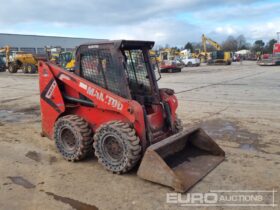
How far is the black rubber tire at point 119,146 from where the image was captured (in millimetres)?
4725

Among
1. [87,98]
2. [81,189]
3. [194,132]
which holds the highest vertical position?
[87,98]

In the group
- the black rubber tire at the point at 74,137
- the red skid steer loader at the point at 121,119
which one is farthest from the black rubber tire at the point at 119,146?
the black rubber tire at the point at 74,137

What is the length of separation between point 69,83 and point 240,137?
388 centimetres

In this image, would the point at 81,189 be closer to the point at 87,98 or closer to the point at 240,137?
the point at 87,98

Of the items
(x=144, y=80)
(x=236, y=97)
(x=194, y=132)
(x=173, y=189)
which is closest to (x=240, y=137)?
(x=194, y=132)

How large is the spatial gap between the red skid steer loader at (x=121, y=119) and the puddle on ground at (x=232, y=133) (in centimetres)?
126

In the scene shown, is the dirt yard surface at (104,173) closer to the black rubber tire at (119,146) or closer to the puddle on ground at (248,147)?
the puddle on ground at (248,147)

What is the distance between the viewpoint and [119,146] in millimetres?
4922

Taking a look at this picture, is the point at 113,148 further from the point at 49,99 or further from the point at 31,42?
the point at 31,42

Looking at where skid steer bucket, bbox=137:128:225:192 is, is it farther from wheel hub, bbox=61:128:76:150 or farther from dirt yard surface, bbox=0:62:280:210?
wheel hub, bbox=61:128:76:150

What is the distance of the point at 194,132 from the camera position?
18.4 feet

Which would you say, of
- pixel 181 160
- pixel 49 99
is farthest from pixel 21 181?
pixel 181 160

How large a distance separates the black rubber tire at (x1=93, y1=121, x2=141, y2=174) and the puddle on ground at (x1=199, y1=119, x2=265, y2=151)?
2.62 m

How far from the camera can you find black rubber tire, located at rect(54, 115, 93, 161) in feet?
17.7
